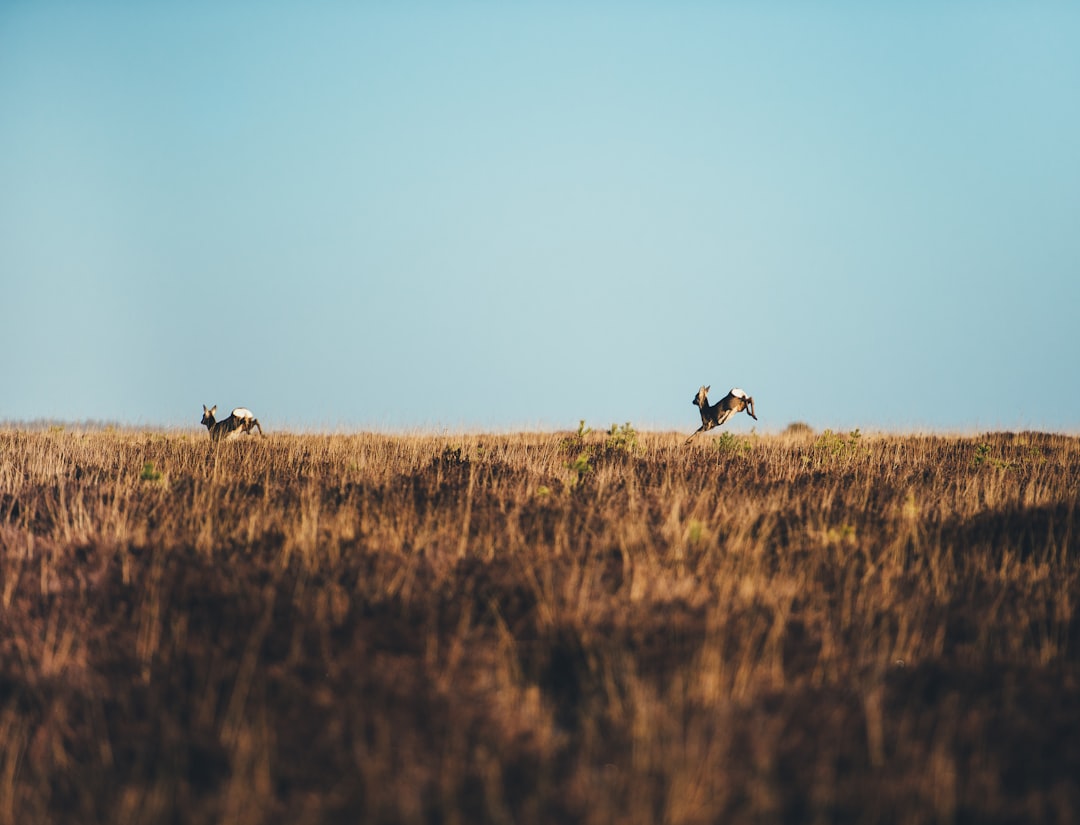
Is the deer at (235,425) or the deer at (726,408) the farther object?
the deer at (726,408)

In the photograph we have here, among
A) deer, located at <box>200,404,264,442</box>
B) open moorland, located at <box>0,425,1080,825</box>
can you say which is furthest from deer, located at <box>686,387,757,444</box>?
open moorland, located at <box>0,425,1080,825</box>

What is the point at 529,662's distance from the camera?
4121 millimetres

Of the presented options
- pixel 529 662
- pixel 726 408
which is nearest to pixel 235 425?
pixel 726 408

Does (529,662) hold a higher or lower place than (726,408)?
lower

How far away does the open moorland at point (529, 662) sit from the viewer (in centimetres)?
305

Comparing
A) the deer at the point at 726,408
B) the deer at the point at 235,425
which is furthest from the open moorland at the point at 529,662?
the deer at the point at 726,408

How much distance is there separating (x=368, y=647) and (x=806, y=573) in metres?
2.87

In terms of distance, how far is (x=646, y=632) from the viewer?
425 cm

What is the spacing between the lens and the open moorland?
305 cm

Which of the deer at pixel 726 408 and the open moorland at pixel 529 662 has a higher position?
the deer at pixel 726 408

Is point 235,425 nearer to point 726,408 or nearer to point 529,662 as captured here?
point 726,408

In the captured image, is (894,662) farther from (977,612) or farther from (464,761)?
(464,761)

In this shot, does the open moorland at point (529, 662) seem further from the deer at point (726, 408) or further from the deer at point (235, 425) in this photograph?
the deer at point (726, 408)

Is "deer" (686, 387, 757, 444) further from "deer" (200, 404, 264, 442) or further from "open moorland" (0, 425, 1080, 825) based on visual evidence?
"open moorland" (0, 425, 1080, 825)
